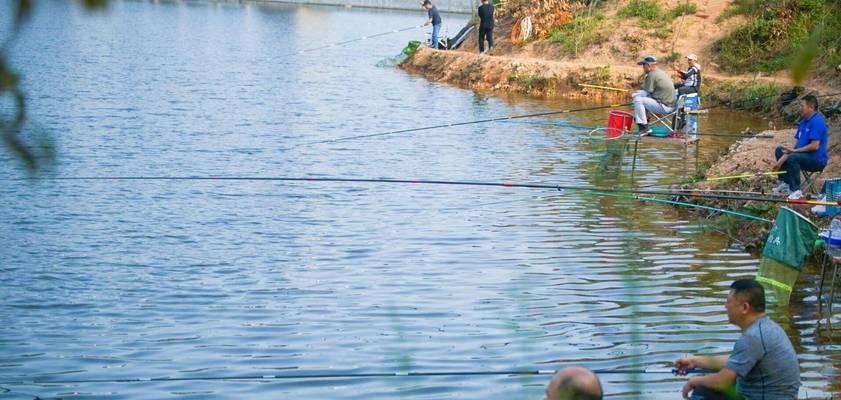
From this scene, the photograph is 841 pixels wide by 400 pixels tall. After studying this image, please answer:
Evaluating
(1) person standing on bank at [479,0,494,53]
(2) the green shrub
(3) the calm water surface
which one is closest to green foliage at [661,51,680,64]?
(2) the green shrub

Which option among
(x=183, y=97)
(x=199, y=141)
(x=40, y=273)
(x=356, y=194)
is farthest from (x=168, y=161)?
(x=183, y=97)

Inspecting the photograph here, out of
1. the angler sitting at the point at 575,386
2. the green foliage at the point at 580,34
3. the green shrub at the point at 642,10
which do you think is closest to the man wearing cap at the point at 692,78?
the green shrub at the point at 642,10

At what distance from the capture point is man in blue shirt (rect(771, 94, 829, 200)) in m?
11.6

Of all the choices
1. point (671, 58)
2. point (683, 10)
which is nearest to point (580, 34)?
point (683, 10)

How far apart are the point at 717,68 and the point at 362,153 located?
1106 centimetres

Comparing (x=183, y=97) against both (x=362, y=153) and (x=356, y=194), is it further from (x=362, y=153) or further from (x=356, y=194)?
Answer: (x=356, y=194)

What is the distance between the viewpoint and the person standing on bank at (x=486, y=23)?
100 ft

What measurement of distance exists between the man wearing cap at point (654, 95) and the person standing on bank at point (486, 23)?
47.9 feet

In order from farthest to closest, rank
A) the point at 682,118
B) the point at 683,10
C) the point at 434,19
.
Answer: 1. the point at 434,19
2. the point at 683,10
3. the point at 682,118

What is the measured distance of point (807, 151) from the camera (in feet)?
38.1

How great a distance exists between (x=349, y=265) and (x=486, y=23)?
20593mm

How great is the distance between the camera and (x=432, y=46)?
35062 millimetres

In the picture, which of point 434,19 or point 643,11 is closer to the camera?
point 643,11

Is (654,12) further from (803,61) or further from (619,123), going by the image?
(803,61)
